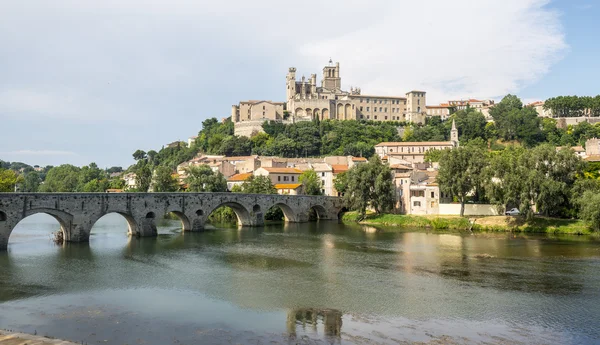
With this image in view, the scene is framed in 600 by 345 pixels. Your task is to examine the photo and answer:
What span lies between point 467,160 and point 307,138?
183 feet

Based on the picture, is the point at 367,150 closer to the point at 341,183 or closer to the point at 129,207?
the point at 341,183

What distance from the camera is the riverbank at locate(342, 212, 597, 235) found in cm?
4634

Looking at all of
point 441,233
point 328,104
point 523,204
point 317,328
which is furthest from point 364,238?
point 328,104

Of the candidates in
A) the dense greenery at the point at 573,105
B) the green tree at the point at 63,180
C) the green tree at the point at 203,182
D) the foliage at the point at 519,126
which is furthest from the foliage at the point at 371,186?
the green tree at the point at 63,180

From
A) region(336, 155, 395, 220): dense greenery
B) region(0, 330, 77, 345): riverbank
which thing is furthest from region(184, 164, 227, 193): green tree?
region(0, 330, 77, 345): riverbank

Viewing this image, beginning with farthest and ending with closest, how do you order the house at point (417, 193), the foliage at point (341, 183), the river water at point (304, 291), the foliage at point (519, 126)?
the foliage at point (519, 126) → the foliage at point (341, 183) → the house at point (417, 193) → the river water at point (304, 291)

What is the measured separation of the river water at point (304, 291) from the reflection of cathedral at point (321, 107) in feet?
262

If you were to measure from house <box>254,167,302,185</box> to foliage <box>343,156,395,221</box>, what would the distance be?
58.0 feet

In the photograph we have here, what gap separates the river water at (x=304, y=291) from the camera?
18656 mm

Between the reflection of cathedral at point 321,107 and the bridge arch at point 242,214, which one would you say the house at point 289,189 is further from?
the reflection of cathedral at point 321,107

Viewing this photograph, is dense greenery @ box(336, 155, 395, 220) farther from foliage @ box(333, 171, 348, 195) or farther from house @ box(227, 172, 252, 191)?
house @ box(227, 172, 252, 191)

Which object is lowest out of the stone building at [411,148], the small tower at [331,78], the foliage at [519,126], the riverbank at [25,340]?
the riverbank at [25,340]

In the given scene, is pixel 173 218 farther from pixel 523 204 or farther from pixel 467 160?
pixel 523 204

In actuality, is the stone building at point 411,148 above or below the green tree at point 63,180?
above
